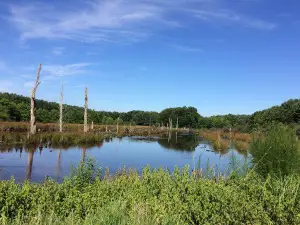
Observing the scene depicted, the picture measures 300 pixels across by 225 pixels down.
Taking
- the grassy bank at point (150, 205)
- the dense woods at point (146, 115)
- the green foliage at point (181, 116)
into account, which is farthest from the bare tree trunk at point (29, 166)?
the green foliage at point (181, 116)

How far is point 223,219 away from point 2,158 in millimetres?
12624

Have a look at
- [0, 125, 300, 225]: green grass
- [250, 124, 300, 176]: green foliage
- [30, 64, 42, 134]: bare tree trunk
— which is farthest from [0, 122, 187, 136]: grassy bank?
[0, 125, 300, 225]: green grass

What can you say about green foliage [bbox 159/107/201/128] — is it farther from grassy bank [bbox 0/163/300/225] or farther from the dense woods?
grassy bank [bbox 0/163/300/225]

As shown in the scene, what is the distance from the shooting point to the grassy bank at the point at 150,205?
14.2ft

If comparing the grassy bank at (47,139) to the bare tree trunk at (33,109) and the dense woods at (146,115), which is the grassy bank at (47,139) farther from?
the dense woods at (146,115)

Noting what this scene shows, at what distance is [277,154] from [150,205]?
3.92 metres

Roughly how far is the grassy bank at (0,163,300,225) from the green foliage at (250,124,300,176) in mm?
1726

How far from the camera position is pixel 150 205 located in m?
5.02

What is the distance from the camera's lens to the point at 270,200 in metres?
4.89

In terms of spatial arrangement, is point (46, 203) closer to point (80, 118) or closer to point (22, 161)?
point (22, 161)

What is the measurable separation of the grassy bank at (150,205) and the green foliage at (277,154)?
1.73 metres

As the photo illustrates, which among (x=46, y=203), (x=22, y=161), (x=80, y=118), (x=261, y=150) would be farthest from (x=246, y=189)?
(x=80, y=118)

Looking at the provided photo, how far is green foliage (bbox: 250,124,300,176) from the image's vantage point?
7.43m

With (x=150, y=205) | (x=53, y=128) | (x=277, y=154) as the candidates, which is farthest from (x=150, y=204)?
(x=53, y=128)
